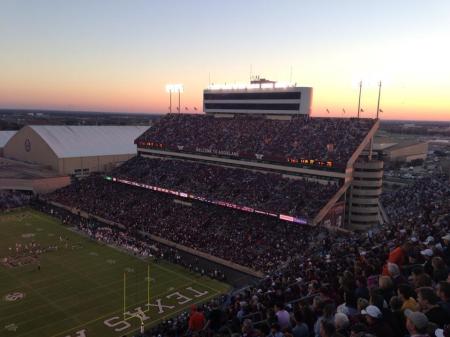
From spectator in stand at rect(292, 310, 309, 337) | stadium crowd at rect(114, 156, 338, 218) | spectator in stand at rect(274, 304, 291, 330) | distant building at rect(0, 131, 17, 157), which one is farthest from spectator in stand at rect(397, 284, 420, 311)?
distant building at rect(0, 131, 17, 157)

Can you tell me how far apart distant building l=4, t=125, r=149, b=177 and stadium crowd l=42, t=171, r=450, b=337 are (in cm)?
1944

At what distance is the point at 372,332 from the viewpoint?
6.20 meters

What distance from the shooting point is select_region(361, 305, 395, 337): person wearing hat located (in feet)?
20.2

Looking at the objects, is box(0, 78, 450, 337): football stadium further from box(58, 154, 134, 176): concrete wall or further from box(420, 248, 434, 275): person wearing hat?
box(58, 154, 134, 176): concrete wall

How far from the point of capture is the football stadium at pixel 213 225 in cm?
2239

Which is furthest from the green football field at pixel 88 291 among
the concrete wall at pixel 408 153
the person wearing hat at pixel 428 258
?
the concrete wall at pixel 408 153

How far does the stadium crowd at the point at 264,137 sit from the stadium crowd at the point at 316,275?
8.51m

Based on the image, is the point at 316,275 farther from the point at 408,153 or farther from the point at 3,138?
the point at 408,153

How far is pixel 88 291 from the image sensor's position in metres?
30.4

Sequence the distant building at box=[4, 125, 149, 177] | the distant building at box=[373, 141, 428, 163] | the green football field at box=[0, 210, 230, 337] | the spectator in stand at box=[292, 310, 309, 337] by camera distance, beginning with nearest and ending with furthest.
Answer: the spectator in stand at box=[292, 310, 309, 337], the green football field at box=[0, 210, 230, 337], the distant building at box=[4, 125, 149, 177], the distant building at box=[373, 141, 428, 163]

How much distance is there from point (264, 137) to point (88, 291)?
28.0 meters

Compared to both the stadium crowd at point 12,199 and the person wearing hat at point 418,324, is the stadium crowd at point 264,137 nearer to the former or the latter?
the stadium crowd at point 12,199

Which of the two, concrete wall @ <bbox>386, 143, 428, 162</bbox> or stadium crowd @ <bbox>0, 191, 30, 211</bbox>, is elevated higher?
concrete wall @ <bbox>386, 143, 428, 162</bbox>

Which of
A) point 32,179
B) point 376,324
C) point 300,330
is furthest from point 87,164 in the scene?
point 376,324
